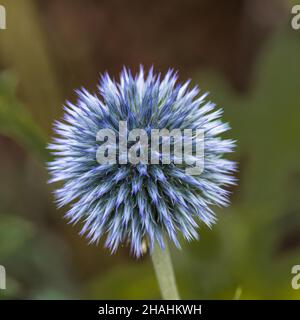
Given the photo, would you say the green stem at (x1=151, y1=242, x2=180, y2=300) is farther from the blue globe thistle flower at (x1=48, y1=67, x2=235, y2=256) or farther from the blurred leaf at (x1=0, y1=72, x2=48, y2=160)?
the blurred leaf at (x1=0, y1=72, x2=48, y2=160)

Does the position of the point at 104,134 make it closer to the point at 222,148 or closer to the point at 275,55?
the point at 222,148

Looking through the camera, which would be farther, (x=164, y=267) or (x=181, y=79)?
(x=181, y=79)

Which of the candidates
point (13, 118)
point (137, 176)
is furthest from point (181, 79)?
point (137, 176)

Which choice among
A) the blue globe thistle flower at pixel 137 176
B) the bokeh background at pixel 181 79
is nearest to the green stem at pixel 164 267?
the blue globe thistle flower at pixel 137 176

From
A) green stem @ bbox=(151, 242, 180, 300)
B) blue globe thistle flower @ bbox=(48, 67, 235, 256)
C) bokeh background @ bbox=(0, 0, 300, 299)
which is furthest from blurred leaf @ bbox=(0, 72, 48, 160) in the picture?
green stem @ bbox=(151, 242, 180, 300)

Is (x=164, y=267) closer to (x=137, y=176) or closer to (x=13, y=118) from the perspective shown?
(x=137, y=176)

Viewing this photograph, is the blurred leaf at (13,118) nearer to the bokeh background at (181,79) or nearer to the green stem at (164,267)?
the bokeh background at (181,79)
